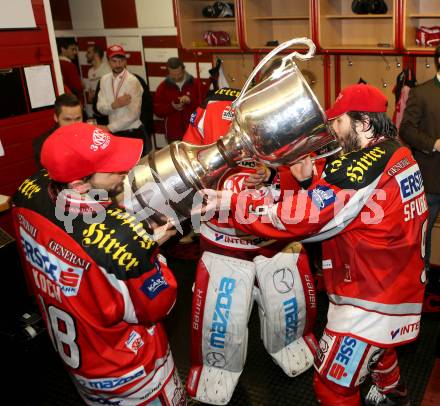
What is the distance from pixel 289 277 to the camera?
2.41m

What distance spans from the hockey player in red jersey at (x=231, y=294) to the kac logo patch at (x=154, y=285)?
26.8 inches

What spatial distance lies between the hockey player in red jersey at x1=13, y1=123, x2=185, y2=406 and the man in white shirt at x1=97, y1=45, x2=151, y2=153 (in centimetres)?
324

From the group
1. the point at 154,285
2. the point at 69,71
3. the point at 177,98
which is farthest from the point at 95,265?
the point at 69,71

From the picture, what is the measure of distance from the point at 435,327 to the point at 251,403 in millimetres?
1147

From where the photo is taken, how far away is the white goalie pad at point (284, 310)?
237cm

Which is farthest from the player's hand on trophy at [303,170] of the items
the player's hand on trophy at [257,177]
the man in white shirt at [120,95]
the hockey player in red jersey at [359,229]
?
the man in white shirt at [120,95]

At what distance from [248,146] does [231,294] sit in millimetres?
1115

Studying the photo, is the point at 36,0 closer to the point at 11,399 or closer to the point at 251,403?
the point at 11,399

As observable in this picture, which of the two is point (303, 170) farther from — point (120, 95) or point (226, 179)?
point (120, 95)

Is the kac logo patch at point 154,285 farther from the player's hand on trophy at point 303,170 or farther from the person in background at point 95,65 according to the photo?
the person in background at point 95,65

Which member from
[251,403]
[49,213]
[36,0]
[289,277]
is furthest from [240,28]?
[49,213]

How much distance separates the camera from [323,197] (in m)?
1.67

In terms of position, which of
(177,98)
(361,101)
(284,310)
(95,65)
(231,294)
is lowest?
(284,310)

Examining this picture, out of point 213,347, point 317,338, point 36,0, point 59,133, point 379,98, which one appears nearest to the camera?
point 59,133
